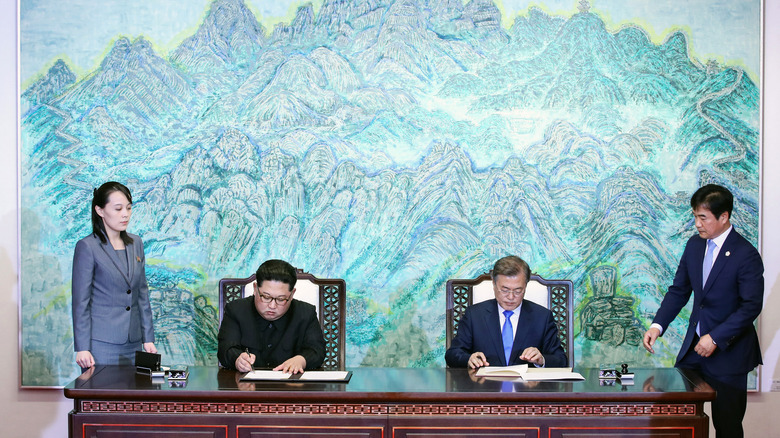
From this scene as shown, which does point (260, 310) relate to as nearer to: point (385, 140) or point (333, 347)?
point (333, 347)

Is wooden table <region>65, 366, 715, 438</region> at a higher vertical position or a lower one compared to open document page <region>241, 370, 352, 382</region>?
lower

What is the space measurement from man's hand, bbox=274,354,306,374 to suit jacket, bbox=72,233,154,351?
0.94 metres

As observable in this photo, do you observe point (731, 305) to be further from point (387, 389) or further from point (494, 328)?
point (387, 389)

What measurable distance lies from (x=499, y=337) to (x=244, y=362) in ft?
3.88

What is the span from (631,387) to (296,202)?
236 cm

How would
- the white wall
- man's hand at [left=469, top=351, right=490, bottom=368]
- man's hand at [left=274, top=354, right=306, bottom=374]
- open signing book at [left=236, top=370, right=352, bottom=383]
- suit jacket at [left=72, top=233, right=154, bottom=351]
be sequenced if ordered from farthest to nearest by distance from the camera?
the white wall → suit jacket at [left=72, top=233, right=154, bottom=351] → man's hand at [left=469, top=351, right=490, bottom=368] → man's hand at [left=274, top=354, right=306, bottom=374] → open signing book at [left=236, top=370, right=352, bottom=383]

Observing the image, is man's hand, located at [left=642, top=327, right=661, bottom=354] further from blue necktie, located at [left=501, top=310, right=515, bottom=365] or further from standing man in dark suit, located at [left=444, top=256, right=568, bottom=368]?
blue necktie, located at [left=501, top=310, right=515, bottom=365]

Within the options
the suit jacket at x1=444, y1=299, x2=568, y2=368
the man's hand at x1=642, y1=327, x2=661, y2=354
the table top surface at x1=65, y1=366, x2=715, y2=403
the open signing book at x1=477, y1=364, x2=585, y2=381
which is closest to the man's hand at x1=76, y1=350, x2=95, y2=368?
the table top surface at x1=65, y1=366, x2=715, y2=403

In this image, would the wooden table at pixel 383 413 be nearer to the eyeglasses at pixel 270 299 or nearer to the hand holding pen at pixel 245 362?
the hand holding pen at pixel 245 362

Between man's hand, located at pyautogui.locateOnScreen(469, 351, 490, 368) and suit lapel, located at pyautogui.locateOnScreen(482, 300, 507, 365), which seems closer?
man's hand, located at pyautogui.locateOnScreen(469, 351, 490, 368)

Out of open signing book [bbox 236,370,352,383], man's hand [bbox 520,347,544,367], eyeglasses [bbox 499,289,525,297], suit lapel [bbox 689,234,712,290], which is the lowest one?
open signing book [bbox 236,370,352,383]

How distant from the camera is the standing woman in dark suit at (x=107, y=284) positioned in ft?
11.4

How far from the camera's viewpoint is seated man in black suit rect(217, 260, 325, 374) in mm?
3229

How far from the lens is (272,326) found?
3420 millimetres
